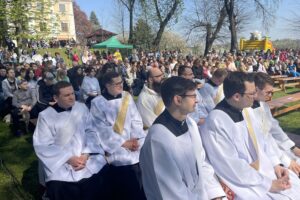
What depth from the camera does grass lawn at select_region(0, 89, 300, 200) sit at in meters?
4.88

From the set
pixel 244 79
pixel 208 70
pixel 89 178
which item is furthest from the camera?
pixel 208 70

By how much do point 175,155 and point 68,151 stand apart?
1.79m

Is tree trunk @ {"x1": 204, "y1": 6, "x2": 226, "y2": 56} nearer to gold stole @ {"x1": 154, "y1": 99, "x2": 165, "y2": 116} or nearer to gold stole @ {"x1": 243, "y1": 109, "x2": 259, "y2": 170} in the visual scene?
gold stole @ {"x1": 154, "y1": 99, "x2": 165, "y2": 116}

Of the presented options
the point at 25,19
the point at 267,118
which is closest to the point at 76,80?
the point at 25,19

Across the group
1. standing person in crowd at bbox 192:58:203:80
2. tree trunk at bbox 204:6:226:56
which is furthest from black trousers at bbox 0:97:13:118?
tree trunk at bbox 204:6:226:56

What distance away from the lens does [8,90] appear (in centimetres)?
899

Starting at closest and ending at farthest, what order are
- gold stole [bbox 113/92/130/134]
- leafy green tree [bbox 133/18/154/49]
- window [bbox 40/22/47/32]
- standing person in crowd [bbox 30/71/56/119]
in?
gold stole [bbox 113/92/130/134] → standing person in crowd [bbox 30/71/56/119] → window [bbox 40/22/47/32] → leafy green tree [bbox 133/18/154/49]

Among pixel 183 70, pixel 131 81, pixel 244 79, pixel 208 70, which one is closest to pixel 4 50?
pixel 131 81

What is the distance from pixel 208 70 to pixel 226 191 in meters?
11.4

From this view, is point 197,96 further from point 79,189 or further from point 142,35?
point 142,35

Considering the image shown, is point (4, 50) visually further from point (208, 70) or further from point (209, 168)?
point (209, 168)

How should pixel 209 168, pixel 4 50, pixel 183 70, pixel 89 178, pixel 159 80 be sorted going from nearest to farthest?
pixel 209 168, pixel 89 178, pixel 159 80, pixel 183 70, pixel 4 50

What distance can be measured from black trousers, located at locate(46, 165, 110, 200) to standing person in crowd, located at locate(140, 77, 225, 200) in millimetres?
1303

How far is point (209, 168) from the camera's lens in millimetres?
3182
